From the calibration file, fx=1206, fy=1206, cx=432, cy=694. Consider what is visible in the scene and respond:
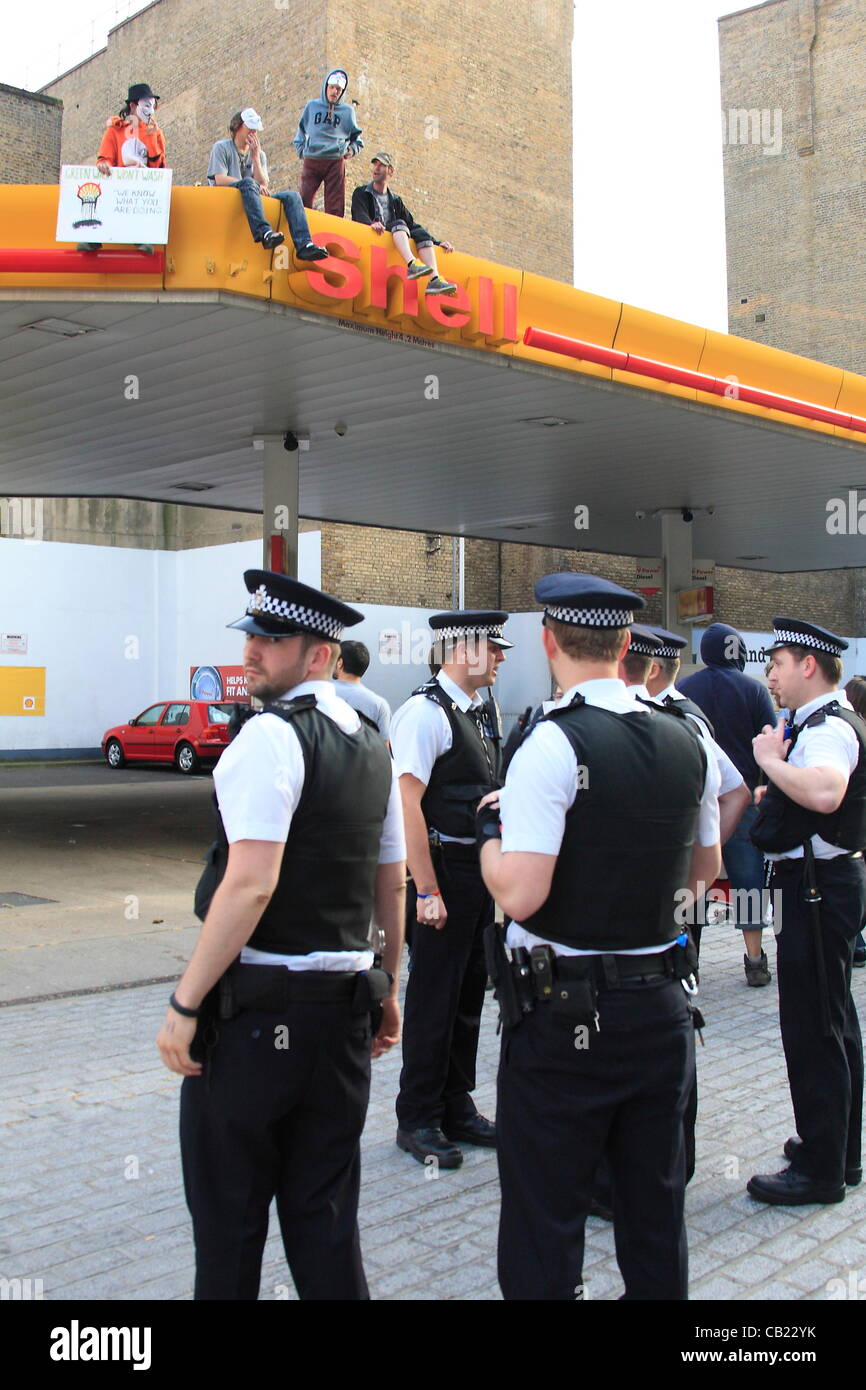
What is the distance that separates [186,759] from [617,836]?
74.8 ft

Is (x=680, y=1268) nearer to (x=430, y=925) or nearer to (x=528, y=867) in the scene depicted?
(x=528, y=867)

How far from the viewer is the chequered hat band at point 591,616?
9.62 ft

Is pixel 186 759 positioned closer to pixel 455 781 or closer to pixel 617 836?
pixel 455 781

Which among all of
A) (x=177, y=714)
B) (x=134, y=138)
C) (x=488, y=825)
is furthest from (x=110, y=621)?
(x=488, y=825)

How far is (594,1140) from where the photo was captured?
8.96 feet

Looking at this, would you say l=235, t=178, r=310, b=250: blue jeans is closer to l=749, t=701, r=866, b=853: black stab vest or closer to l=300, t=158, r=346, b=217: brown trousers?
l=300, t=158, r=346, b=217: brown trousers

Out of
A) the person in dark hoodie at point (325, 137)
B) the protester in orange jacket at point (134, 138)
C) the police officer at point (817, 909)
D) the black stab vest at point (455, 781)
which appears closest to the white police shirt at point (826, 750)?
the police officer at point (817, 909)

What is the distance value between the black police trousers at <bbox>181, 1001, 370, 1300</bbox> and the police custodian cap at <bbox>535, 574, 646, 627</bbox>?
1069 millimetres

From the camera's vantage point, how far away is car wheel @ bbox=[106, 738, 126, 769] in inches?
1030

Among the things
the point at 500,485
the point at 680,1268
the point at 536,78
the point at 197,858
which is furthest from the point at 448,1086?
the point at 536,78

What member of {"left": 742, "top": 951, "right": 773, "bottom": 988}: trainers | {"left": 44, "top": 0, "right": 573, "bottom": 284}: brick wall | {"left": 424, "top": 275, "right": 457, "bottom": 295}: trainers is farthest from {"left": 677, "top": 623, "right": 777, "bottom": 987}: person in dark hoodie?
{"left": 44, "top": 0, "right": 573, "bottom": 284}: brick wall

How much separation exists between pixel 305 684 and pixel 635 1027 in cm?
112

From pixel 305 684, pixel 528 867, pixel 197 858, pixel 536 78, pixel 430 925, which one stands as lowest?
pixel 197 858

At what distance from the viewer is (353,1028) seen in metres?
2.82
